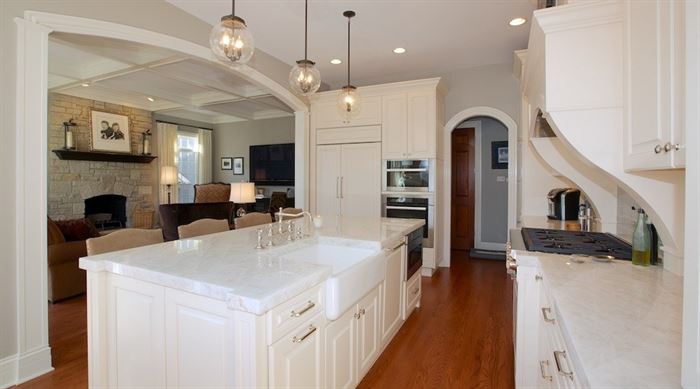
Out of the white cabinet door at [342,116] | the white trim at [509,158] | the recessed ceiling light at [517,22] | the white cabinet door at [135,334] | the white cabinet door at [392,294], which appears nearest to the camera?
the white cabinet door at [135,334]

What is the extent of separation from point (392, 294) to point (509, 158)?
3.02 m

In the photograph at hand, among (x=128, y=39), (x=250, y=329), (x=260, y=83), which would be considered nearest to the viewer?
(x=250, y=329)

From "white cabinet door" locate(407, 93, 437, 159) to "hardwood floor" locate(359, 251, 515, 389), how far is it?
1722mm

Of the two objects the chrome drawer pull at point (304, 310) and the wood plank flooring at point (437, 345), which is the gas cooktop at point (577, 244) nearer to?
the wood plank flooring at point (437, 345)

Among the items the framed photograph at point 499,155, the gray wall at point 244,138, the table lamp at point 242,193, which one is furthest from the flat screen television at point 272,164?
the framed photograph at point 499,155

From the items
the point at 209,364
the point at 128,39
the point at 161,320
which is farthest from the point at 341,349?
the point at 128,39

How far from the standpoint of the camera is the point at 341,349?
169cm

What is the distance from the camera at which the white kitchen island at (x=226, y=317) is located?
3.96 ft

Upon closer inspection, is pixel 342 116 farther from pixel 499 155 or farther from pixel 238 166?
pixel 238 166

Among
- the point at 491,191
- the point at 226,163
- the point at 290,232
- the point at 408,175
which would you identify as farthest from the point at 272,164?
the point at 290,232

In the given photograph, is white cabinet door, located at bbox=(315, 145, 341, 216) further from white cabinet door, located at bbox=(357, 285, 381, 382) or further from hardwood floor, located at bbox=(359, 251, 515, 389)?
white cabinet door, located at bbox=(357, 285, 381, 382)

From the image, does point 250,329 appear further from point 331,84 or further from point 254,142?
point 254,142

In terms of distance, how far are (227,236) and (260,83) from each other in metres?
2.51

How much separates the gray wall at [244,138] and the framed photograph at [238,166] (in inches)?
3.2
